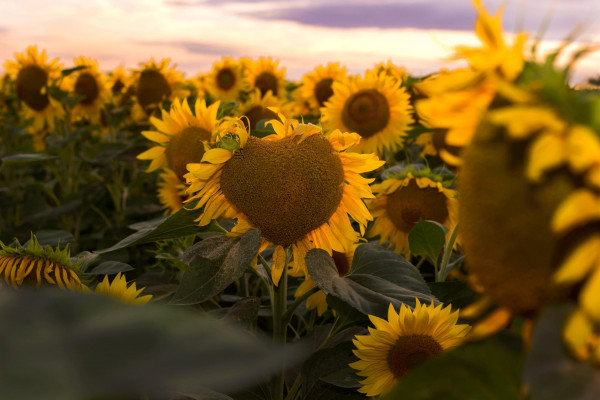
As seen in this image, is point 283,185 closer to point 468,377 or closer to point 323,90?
point 468,377

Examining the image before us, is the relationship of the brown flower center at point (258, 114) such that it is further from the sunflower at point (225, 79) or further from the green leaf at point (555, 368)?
the green leaf at point (555, 368)

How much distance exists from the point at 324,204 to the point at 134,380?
103cm

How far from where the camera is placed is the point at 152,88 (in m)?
3.71

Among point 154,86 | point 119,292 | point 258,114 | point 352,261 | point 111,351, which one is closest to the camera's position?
point 111,351

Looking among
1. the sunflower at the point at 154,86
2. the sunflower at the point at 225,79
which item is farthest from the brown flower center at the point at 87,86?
the sunflower at the point at 225,79

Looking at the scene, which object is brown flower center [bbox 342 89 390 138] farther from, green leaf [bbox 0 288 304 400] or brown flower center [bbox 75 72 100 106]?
green leaf [bbox 0 288 304 400]

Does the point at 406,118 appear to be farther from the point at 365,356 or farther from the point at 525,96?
the point at 525,96

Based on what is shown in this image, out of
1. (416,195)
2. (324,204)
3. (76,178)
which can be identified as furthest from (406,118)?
(76,178)

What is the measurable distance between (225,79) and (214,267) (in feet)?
13.0

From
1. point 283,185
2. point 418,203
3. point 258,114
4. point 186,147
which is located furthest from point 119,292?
point 258,114

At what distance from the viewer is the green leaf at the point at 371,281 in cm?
127

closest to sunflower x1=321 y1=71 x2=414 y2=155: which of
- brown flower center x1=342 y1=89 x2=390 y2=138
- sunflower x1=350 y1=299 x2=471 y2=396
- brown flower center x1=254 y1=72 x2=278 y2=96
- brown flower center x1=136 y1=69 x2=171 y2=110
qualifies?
brown flower center x1=342 y1=89 x2=390 y2=138

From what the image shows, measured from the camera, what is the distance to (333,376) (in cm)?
147

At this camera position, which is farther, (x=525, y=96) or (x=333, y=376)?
(x=333, y=376)
